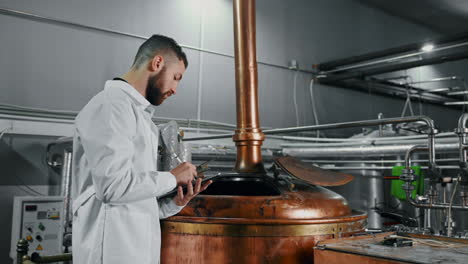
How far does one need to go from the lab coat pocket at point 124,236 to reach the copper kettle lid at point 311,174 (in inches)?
32.6

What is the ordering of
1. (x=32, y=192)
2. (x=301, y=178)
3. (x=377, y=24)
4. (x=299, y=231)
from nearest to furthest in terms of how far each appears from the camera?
1. (x=299, y=231)
2. (x=301, y=178)
3. (x=32, y=192)
4. (x=377, y=24)

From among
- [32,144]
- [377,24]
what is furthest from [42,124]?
[377,24]

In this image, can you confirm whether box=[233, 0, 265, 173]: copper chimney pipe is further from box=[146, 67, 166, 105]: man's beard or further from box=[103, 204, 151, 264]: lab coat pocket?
box=[103, 204, 151, 264]: lab coat pocket

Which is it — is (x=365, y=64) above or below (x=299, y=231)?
above

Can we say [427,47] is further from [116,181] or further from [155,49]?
[116,181]

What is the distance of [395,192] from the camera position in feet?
11.9

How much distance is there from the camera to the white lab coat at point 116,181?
48.4 inches

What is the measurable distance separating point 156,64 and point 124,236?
63 centimetres

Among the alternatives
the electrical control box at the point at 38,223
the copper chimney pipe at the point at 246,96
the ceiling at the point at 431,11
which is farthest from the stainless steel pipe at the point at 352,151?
the ceiling at the point at 431,11

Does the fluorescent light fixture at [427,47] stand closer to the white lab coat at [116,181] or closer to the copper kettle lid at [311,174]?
the copper kettle lid at [311,174]

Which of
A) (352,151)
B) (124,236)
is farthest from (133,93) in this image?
(352,151)

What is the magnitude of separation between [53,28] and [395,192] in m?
3.16

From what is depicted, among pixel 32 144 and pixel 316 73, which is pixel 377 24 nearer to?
pixel 316 73

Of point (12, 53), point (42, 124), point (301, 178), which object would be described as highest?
point (12, 53)
